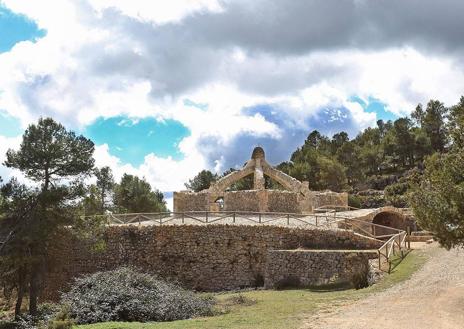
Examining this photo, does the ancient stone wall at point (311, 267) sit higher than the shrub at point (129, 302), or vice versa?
the ancient stone wall at point (311, 267)

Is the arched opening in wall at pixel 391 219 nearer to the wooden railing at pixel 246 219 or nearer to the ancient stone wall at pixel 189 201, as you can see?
the wooden railing at pixel 246 219

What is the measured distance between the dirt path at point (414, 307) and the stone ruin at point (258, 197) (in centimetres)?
1914

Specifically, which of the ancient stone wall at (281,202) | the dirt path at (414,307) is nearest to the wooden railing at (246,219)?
the ancient stone wall at (281,202)

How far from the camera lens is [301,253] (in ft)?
94.8

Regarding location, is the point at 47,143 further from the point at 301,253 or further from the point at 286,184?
the point at 286,184

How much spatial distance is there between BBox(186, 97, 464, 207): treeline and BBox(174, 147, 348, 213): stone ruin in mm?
19603

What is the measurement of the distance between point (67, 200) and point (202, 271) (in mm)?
9518

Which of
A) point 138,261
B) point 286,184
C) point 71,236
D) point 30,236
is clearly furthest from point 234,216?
point 286,184

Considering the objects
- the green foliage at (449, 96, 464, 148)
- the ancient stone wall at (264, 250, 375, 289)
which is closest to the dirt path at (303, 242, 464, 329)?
the ancient stone wall at (264, 250, 375, 289)

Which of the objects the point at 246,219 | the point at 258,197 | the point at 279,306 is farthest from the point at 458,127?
the point at 258,197

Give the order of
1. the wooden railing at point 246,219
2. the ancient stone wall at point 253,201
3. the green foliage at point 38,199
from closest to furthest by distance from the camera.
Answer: the green foliage at point 38,199 < the wooden railing at point 246,219 < the ancient stone wall at point 253,201

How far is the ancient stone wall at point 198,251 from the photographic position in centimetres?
3125

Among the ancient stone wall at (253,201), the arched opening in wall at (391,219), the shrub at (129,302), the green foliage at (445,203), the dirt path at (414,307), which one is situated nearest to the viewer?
the dirt path at (414,307)

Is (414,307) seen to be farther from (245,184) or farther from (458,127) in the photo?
(245,184)
